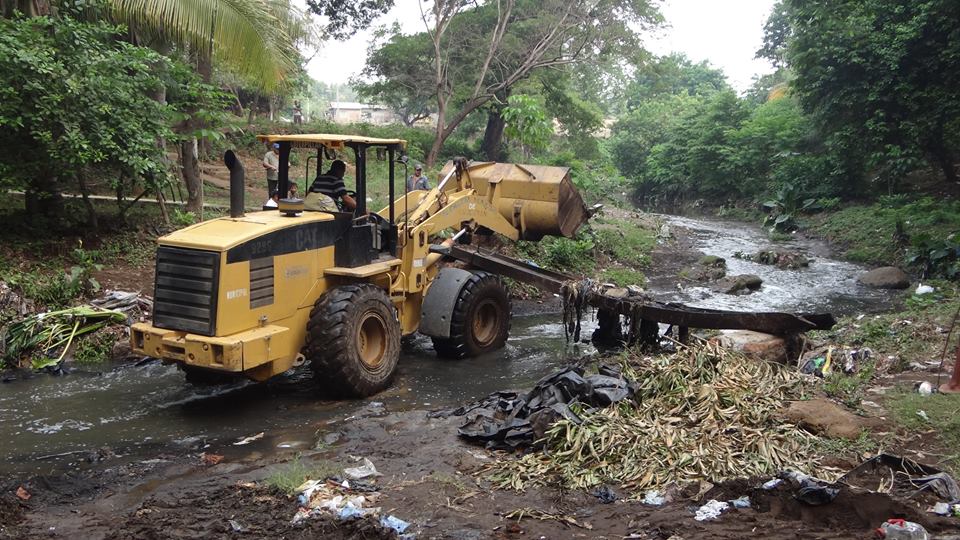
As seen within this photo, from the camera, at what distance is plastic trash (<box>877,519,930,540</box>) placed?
4.34 meters

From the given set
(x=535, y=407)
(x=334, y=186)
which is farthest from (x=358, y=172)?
(x=535, y=407)

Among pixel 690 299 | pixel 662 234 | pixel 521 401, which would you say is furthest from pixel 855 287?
pixel 521 401

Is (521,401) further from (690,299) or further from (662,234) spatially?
(662,234)

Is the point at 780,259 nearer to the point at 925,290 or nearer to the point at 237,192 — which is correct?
the point at 925,290

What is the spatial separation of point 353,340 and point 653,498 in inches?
142

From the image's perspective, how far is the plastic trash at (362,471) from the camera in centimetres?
602

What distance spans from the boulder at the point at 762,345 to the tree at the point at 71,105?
27.8ft

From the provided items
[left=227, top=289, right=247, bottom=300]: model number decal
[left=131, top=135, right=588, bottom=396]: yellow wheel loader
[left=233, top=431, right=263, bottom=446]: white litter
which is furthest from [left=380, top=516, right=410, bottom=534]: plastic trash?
[left=227, top=289, right=247, bottom=300]: model number decal

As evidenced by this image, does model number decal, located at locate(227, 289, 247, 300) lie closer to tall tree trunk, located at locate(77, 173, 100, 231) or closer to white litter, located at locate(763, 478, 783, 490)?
white litter, located at locate(763, 478, 783, 490)

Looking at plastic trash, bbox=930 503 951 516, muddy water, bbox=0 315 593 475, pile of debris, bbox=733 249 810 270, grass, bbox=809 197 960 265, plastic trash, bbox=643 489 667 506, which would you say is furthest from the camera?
pile of debris, bbox=733 249 810 270

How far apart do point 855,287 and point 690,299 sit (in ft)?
13.5

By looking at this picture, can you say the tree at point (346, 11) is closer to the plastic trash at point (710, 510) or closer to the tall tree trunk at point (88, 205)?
the tall tree trunk at point (88, 205)

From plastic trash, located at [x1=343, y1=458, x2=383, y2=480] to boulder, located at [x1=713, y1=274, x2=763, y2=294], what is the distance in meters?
11.4

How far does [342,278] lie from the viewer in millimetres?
8469
